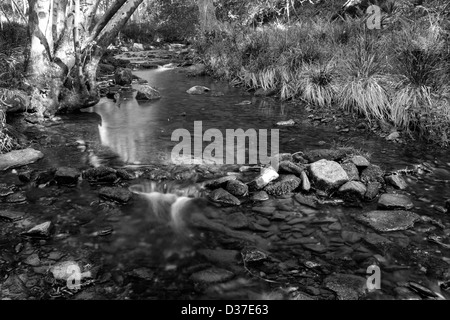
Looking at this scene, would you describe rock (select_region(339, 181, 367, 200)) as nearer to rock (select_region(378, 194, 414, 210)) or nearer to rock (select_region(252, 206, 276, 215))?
rock (select_region(378, 194, 414, 210))

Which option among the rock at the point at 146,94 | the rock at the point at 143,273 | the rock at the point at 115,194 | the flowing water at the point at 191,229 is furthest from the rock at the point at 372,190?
the rock at the point at 146,94

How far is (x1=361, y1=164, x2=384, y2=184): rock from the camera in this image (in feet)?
17.4

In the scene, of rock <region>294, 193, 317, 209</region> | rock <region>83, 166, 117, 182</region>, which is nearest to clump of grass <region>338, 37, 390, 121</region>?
rock <region>294, 193, 317, 209</region>

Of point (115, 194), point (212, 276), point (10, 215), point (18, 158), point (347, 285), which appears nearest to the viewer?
point (347, 285)

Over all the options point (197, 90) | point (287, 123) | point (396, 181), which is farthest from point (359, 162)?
point (197, 90)

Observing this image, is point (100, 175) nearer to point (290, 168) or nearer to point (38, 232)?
point (38, 232)

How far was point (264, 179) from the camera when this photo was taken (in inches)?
208

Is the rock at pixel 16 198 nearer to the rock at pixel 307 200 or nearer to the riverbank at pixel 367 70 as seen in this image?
the rock at pixel 307 200

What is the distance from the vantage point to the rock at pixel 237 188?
5.07 metres

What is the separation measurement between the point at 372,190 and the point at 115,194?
3.57m

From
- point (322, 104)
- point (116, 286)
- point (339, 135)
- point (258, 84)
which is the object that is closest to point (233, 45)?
point (258, 84)

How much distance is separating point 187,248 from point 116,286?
0.91 meters

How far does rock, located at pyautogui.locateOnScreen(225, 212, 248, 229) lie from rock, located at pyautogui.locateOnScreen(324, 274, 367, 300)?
50.3 inches

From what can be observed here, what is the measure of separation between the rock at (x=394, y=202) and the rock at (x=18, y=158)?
5613 millimetres
